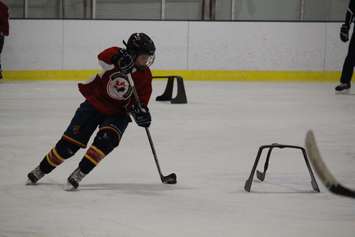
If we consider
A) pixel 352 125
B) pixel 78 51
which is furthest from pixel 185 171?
pixel 78 51

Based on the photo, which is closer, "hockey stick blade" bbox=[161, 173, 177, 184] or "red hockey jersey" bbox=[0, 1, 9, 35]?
"hockey stick blade" bbox=[161, 173, 177, 184]

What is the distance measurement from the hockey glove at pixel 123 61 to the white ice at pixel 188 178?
0.61 meters

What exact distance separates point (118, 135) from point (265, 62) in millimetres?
8942

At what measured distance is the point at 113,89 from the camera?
4.30 m

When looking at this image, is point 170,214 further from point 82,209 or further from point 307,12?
point 307,12

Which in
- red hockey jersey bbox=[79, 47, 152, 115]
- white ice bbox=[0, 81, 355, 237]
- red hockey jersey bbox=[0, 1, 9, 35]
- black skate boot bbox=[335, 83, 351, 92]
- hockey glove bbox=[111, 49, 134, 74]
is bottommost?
black skate boot bbox=[335, 83, 351, 92]

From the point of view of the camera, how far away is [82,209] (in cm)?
390

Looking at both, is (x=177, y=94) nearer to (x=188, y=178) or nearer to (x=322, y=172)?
(x=188, y=178)

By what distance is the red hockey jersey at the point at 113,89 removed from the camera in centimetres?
429

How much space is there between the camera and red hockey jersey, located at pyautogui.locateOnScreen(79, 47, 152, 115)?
4289 mm

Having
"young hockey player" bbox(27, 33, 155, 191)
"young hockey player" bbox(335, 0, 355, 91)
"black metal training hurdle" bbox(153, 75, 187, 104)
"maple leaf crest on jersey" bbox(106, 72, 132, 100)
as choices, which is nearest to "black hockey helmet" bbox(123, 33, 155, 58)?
"young hockey player" bbox(27, 33, 155, 191)

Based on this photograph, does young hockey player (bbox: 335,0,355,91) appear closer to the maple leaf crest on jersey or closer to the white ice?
the white ice

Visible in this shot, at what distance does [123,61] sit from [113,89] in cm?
15

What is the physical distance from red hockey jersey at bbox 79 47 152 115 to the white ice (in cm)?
42
